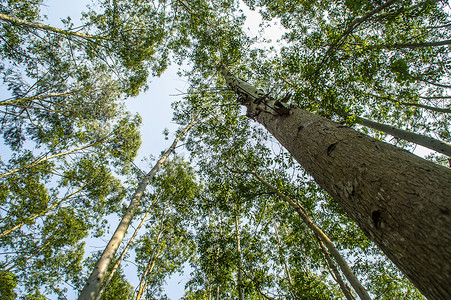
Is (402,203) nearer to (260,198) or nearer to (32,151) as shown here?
(260,198)

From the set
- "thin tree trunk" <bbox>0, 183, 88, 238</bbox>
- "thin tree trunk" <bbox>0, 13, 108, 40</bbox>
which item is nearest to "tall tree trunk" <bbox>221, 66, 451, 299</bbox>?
"thin tree trunk" <bbox>0, 13, 108, 40</bbox>

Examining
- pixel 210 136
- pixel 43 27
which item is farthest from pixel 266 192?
pixel 43 27

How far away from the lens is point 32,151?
334 inches

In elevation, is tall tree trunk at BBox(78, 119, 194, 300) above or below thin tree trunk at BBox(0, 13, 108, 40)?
below

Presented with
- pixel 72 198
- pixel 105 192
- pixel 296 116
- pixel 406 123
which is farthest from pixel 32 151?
pixel 406 123

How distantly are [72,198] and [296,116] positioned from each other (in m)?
11.9

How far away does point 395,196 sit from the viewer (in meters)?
0.97

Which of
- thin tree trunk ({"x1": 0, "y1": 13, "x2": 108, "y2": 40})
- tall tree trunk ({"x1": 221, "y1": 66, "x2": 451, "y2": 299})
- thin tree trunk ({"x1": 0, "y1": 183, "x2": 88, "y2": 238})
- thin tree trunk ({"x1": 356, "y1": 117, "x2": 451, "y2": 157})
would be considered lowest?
tall tree trunk ({"x1": 221, "y1": 66, "x2": 451, "y2": 299})

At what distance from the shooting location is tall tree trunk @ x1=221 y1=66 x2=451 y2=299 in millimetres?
755

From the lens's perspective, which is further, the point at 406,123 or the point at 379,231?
the point at 406,123

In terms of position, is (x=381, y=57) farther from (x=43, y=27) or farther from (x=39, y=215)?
(x=39, y=215)

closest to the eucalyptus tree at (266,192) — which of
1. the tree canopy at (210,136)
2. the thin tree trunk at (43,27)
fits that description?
the tree canopy at (210,136)

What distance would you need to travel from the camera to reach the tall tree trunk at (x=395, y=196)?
755mm

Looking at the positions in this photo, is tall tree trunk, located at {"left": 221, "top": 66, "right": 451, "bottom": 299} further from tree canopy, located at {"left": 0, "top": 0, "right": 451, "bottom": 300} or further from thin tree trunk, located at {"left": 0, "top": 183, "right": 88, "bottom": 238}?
thin tree trunk, located at {"left": 0, "top": 183, "right": 88, "bottom": 238}
